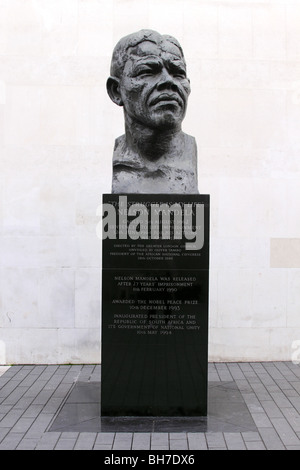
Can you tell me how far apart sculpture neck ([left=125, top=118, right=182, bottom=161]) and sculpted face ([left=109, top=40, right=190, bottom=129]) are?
0.34 ft

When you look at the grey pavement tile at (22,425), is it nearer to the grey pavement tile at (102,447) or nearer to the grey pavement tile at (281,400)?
the grey pavement tile at (102,447)

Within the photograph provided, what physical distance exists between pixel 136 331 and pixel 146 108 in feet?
5.78

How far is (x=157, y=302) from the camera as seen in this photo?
3984 mm

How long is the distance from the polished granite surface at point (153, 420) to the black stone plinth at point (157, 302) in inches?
4.4

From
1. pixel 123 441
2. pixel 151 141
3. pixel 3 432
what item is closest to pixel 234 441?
pixel 123 441

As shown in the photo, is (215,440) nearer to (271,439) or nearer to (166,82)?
(271,439)

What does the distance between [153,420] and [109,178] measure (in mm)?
3008

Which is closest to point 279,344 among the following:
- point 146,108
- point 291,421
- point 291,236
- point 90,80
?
point 291,236

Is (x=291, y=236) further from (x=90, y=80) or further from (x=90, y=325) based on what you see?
(x=90, y=80)

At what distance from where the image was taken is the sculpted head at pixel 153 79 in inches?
155

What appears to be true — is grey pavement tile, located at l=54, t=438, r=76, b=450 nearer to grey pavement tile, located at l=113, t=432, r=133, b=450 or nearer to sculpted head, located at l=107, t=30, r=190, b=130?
grey pavement tile, located at l=113, t=432, r=133, b=450

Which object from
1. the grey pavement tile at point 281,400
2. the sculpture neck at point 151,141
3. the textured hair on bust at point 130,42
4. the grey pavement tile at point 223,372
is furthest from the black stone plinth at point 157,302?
the grey pavement tile at point 223,372

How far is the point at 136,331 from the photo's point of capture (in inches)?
158

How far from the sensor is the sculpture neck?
4148mm
